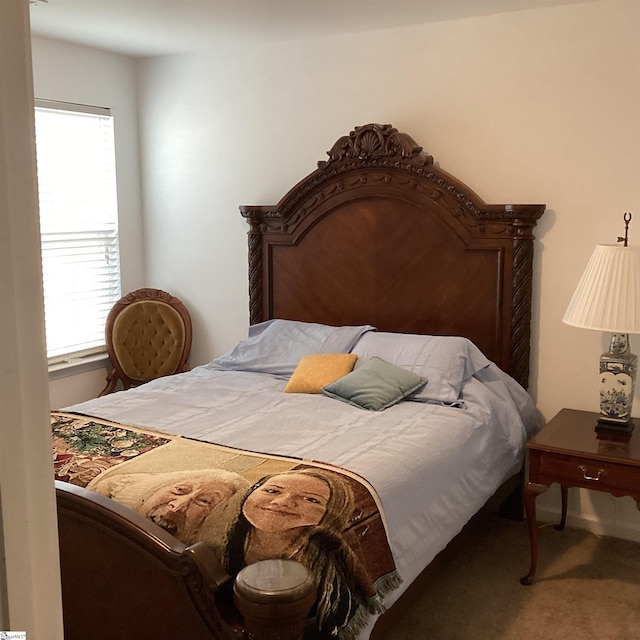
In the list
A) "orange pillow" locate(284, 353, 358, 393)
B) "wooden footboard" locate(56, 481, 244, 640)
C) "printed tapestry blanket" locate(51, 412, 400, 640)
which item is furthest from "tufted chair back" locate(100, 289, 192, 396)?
"wooden footboard" locate(56, 481, 244, 640)

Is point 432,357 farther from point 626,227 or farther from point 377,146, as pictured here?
point 377,146

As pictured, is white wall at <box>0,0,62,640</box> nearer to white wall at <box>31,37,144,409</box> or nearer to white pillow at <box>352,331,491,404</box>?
white pillow at <box>352,331,491,404</box>

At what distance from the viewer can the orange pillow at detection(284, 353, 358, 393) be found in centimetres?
335

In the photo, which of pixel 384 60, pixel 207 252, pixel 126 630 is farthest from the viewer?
pixel 207 252

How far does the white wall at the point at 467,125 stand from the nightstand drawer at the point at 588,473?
2.29ft

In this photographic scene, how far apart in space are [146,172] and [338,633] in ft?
11.2

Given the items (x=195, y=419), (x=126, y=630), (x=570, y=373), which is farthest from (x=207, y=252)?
(x=126, y=630)

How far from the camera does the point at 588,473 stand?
2.80m

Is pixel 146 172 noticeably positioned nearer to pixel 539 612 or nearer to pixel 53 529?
pixel 539 612

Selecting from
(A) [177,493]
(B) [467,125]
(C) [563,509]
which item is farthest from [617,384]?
(A) [177,493]

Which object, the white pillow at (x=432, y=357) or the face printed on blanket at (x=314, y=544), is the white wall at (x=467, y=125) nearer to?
the white pillow at (x=432, y=357)

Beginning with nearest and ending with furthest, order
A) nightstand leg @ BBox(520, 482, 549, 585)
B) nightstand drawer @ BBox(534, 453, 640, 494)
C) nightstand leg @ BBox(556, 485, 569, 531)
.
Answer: nightstand drawer @ BBox(534, 453, 640, 494)
nightstand leg @ BBox(520, 482, 549, 585)
nightstand leg @ BBox(556, 485, 569, 531)

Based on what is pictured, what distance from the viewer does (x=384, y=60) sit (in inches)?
147

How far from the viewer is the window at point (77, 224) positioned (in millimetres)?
4031
